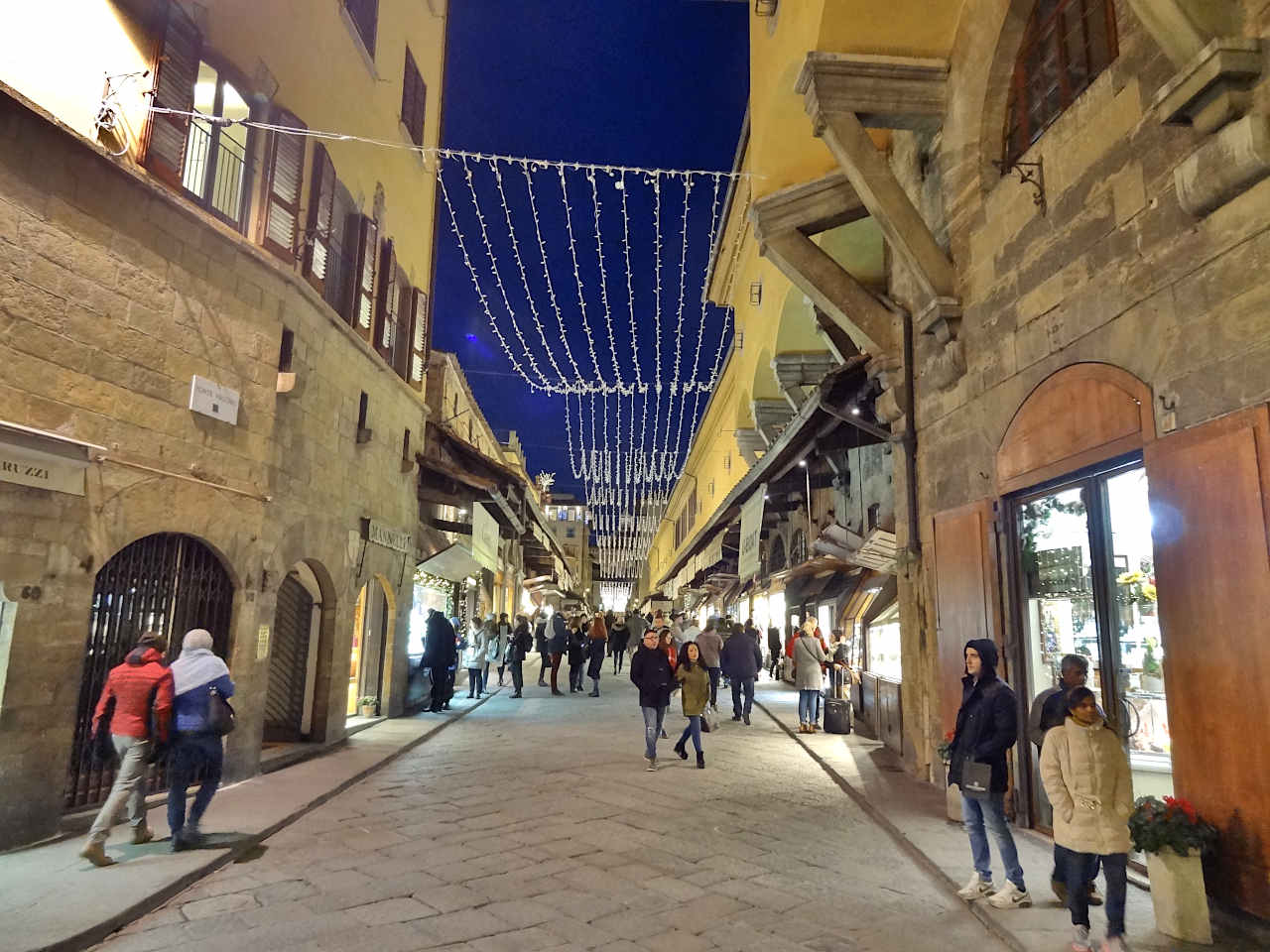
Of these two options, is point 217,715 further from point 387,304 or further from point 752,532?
point 752,532

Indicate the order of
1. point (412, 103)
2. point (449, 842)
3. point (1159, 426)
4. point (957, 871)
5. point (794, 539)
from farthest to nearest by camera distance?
point (794, 539) < point (412, 103) < point (449, 842) < point (957, 871) < point (1159, 426)

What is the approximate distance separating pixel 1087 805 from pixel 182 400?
740 cm

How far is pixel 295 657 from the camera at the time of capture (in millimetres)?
10258

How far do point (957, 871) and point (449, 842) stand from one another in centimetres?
353

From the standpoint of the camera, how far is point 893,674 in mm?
10375

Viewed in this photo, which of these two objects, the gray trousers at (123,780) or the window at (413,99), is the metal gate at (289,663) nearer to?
the gray trousers at (123,780)

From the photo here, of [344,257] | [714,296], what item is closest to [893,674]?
[344,257]

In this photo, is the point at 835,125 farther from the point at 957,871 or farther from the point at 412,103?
the point at 412,103

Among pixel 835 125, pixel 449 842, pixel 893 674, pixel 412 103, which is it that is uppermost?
pixel 412 103

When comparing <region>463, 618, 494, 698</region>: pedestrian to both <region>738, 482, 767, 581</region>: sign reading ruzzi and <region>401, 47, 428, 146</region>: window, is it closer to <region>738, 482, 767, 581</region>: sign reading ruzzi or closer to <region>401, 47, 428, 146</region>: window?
<region>738, 482, 767, 581</region>: sign reading ruzzi

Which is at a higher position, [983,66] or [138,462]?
[983,66]

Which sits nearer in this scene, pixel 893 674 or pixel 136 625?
pixel 136 625

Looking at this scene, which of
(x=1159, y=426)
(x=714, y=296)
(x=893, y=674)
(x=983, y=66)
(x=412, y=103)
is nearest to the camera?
(x=1159, y=426)

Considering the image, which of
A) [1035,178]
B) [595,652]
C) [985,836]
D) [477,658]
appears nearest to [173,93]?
[1035,178]
